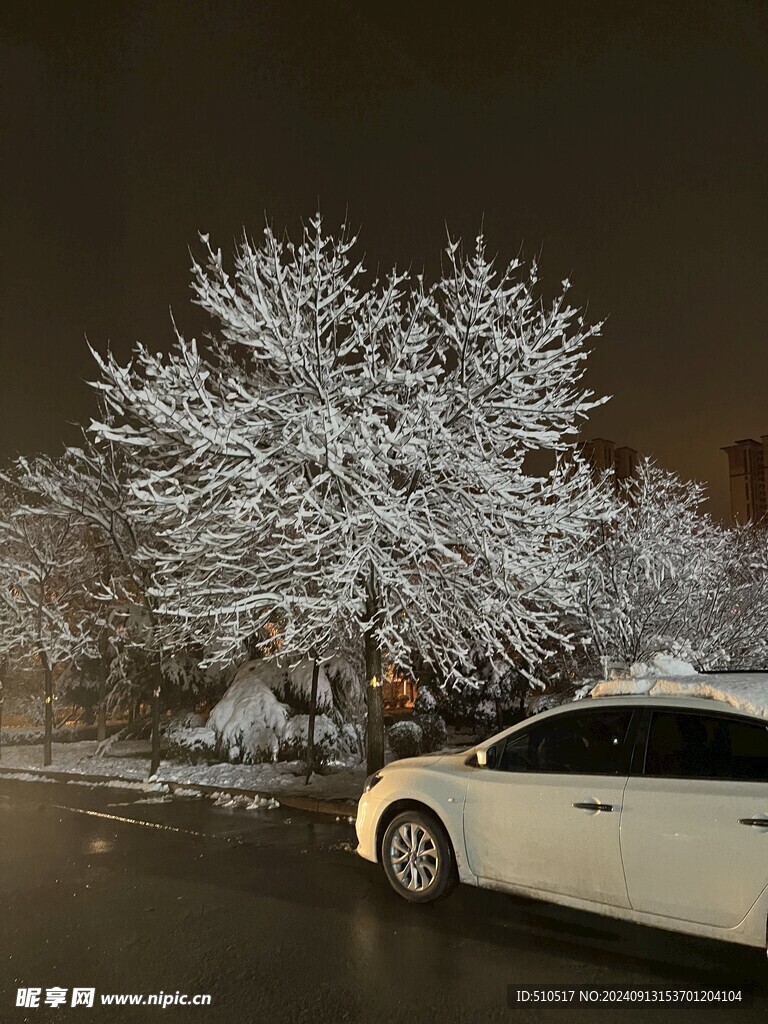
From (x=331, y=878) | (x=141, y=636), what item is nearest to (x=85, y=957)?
(x=331, y=878)

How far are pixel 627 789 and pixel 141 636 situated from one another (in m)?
15.0

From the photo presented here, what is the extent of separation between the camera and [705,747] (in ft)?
16.5

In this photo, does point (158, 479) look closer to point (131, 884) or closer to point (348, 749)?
point (131, 884)

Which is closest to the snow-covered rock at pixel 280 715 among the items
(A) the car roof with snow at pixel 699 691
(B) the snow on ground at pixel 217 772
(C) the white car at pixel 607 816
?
(B) the snow on ground at pixel 217 772

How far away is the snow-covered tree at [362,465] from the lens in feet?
32.8

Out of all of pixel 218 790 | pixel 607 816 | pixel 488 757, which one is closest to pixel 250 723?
pixel 218 790

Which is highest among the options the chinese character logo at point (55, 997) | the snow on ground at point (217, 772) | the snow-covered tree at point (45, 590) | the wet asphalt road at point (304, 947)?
the snow-covered tree at point (45, 590)

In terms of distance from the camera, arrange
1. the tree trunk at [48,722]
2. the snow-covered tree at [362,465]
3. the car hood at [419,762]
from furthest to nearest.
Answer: the tree trunk at [48,722], the snow-covered tree at [362,465], the car hood at [419,762]

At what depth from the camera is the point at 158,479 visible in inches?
404

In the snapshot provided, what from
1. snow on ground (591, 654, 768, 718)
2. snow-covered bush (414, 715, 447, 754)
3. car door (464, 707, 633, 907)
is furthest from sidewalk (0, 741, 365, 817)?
snow on ground (591, 654, 768, 718)

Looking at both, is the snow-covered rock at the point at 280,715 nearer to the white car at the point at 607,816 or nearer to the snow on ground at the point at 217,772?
the snow on ground at the point at 217,772

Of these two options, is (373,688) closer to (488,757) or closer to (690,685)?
(488,757)

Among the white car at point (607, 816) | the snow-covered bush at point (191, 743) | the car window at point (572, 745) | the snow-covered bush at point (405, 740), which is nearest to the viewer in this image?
the white car at point (607, 816)

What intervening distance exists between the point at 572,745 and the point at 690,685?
89cm
